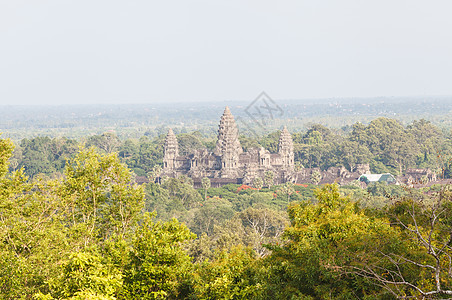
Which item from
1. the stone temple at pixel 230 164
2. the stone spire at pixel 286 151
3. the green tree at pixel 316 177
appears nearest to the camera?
the green tree at pixel 316 177

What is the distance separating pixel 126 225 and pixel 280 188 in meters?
54.4

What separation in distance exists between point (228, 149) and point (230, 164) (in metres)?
2.50

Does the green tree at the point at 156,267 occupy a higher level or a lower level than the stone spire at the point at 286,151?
higher

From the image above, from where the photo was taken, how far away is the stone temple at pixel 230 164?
80688 millimetres

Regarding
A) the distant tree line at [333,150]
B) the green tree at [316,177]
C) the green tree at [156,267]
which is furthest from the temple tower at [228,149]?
the green tree at [156,267]

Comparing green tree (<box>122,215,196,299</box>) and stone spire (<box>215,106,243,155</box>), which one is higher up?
green tree (<box>122,215,196,299</box>)

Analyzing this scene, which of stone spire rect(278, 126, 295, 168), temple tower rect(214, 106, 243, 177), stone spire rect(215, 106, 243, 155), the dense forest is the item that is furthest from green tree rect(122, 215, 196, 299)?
stone spire rect(278, 126, 295, 168)

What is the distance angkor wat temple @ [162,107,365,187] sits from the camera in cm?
8075

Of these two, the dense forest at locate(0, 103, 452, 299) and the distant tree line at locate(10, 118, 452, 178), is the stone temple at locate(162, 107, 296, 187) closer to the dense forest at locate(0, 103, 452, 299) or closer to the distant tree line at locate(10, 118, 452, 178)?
the distant tree line at locate(10, 118, 452, 178)

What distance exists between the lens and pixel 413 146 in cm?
9975

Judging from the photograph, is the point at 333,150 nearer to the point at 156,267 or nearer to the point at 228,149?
the point at 228,149

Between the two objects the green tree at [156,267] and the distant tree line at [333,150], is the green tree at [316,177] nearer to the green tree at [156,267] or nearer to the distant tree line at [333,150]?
the distant tree line at [333,150]

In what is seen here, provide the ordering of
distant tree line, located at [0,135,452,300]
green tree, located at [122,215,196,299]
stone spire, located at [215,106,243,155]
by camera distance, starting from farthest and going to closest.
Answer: stone spire, located at [215,106,243,155], green tree, located at [122,215,196,299], distant tree line, located at [0,135,452,300]

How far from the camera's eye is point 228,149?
275ft
